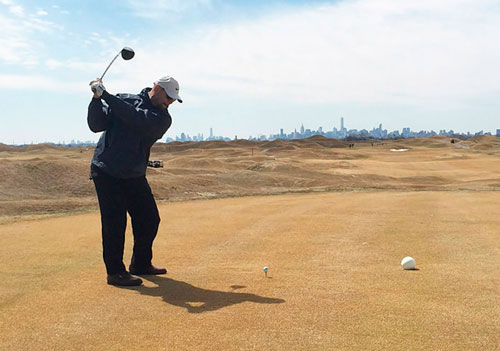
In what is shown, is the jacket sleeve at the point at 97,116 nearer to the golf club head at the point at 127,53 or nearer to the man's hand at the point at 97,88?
the man's hand at the point at 97,88

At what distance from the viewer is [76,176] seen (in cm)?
2819

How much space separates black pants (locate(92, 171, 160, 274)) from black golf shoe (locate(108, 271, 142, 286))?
6 centimetres

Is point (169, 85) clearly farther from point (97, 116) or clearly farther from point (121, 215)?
point (121, 215)

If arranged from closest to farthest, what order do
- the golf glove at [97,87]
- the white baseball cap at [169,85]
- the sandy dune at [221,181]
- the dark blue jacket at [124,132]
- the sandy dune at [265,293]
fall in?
1. the sandy dune at [265,293]
2. the golf glove at [97,87]
3. the dark blue jacket at [124,132]
4. the white baseball cap at [169,85]
5. the sandy dune at [221,181]


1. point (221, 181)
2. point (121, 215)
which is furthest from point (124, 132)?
Answer: point (221, 181)

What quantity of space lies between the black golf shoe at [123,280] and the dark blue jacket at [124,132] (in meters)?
1.14

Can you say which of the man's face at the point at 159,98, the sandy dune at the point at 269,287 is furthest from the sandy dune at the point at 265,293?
the man's face at the point at 159,98

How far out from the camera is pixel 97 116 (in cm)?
604

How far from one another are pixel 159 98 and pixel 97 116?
75cm

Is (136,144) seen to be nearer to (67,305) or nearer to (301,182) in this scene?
(67,305)

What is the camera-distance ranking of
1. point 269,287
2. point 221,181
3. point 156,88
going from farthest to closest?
point 221,181
point 156,88
point 269,287

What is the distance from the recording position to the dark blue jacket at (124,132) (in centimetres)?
600

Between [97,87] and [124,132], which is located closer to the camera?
[97,87]

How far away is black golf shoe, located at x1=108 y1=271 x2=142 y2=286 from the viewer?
5992mm
